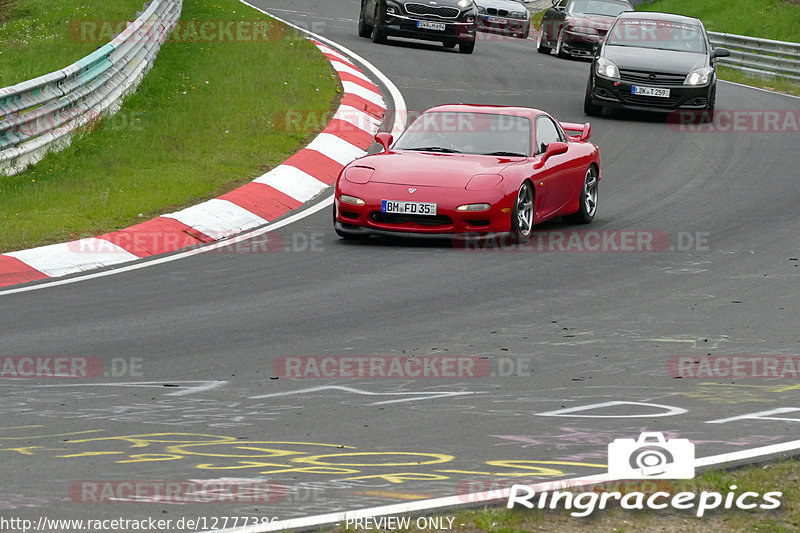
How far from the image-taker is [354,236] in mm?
12047

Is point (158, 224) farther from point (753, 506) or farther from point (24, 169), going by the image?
point (753, 506)

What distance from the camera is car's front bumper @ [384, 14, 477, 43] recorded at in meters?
25.4

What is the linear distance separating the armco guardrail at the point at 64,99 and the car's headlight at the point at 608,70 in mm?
6767

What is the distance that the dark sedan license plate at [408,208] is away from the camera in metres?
11.4

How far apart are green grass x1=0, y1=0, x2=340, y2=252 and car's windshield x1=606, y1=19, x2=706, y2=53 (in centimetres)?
467

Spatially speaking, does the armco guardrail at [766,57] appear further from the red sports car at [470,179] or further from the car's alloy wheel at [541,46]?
the red sports car at [470,179]

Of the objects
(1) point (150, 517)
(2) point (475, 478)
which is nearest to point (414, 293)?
(2) point (475, 478)

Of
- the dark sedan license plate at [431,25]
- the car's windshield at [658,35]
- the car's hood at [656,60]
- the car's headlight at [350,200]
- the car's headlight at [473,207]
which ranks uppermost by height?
the car's windshield at [658,35]

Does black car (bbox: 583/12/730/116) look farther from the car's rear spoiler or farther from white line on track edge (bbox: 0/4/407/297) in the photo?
the car's rear spoiler

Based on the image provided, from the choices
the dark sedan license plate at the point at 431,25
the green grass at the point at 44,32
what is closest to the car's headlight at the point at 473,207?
the green grass at the point at 44,32

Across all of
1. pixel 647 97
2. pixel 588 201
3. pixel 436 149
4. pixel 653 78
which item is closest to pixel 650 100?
pixel 647 97

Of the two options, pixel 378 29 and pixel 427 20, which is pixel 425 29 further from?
pixel 378 29

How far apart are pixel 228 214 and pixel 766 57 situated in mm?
17532

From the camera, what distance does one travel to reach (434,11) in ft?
83.6
